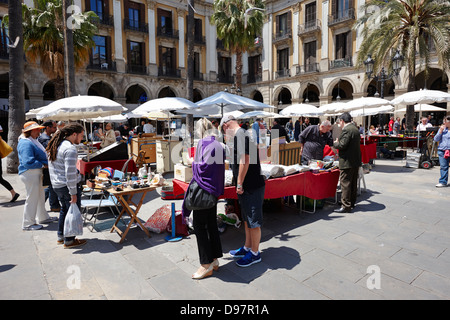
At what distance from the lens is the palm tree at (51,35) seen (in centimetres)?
1529

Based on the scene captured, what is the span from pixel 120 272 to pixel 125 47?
956 inches

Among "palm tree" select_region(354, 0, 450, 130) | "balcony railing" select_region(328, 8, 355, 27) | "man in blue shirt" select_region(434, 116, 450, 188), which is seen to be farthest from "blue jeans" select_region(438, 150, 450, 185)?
"balcony railing" select_region(328, 8, 355, 27)

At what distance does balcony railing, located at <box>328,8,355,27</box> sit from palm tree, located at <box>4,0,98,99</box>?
18.2 meters

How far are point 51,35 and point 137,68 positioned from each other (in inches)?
369

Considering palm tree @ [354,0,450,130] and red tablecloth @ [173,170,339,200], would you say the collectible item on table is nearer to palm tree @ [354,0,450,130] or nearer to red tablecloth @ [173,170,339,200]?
red tablecloth @ [173,170,339,200]

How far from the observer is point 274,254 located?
3.68m

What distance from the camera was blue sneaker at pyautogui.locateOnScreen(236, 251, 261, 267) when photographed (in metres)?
3.35

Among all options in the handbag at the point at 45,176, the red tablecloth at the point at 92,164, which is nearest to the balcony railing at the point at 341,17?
the red tablecloth at the point at 92,164

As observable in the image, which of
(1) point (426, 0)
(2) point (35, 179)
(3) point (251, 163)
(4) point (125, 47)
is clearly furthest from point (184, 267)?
(4) point (125, 47)

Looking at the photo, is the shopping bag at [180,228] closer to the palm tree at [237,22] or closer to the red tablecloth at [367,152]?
the red tablecloth at [367,152]

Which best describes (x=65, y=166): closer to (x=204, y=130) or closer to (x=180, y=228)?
(x=180, y=228)

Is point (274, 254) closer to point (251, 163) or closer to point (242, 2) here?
point (251, 163)

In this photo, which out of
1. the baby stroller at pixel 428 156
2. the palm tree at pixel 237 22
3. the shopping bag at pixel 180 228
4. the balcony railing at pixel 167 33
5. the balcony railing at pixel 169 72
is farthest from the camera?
the balcony railing at pixel 169 72

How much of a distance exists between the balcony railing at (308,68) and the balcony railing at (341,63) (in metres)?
1.26
